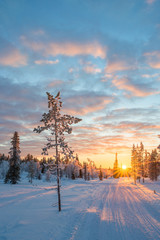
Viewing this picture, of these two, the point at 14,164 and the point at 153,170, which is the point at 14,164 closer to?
the point at 14,164

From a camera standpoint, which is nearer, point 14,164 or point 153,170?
point 14,164

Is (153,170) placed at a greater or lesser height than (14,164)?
lesser

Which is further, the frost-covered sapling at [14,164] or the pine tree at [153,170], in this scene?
the pine tree at [153,170]

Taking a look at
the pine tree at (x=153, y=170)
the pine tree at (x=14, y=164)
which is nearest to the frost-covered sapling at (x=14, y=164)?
the pine tree at (x=14, y=164)

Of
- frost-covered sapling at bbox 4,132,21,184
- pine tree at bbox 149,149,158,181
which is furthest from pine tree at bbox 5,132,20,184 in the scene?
pine tree at bbox 149,149,158,181

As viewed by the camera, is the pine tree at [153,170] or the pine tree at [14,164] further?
the pine tree at [153,170]

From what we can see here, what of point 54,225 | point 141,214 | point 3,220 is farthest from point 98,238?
point 3,220

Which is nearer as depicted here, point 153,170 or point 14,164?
point 14,164

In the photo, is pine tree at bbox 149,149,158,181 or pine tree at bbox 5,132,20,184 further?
pine tree at bbox 149,149,158,181

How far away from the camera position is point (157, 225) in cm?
1251

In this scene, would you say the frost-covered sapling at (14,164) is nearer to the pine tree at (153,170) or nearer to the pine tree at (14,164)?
the pine tree at (14,164)

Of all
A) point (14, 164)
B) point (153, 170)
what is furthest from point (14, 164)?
point (153, 170)

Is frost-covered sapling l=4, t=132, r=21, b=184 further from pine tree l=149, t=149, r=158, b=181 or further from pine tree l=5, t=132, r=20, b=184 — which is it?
pine tree l=149, t=149, r=158, b=181

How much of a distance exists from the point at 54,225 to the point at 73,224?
1466mm
